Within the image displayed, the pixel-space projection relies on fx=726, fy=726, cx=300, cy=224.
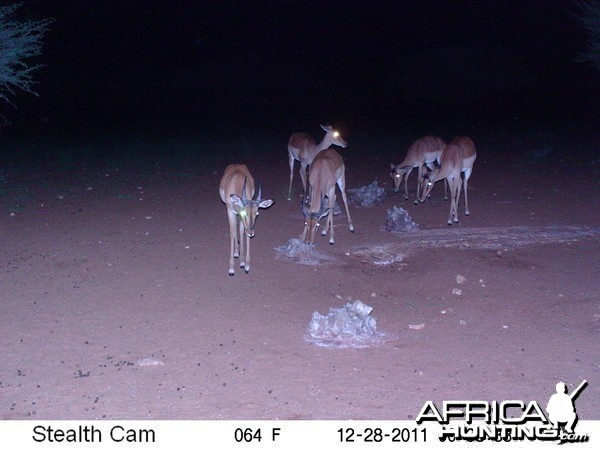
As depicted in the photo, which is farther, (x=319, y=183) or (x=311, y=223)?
(x=319, y=183)

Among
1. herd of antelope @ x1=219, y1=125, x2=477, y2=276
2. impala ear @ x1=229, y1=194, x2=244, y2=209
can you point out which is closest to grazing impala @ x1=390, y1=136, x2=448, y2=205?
herd of antelope @ x1=219, y1=125, x2=477, y2=276

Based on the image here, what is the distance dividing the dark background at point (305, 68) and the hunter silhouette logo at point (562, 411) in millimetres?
20605

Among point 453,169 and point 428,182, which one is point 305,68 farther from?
point 428,182

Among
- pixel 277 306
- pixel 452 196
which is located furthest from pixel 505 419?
pixel 452 196

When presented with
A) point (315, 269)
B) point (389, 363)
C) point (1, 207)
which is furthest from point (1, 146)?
point (389, 363)

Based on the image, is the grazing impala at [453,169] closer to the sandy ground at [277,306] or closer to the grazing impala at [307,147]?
the sandy ground at [277,306]

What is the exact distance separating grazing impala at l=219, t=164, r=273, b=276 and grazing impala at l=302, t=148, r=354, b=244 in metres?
1.08

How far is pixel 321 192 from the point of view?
1227cm

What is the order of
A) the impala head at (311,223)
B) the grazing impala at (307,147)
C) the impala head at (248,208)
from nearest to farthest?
the impala head at (248,208)
the impala head at (311,223)
the grazing impala at (307,147)

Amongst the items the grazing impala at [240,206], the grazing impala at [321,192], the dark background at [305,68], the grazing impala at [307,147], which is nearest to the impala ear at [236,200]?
the grazing impala at [240,206]

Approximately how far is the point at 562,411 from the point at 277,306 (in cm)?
409

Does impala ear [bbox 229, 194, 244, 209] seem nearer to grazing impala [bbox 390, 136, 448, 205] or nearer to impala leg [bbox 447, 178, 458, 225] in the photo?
impala leg [bbox 447, 178, 458, 225]

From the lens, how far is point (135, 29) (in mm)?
55375

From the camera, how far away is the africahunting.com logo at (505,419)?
224 inches
